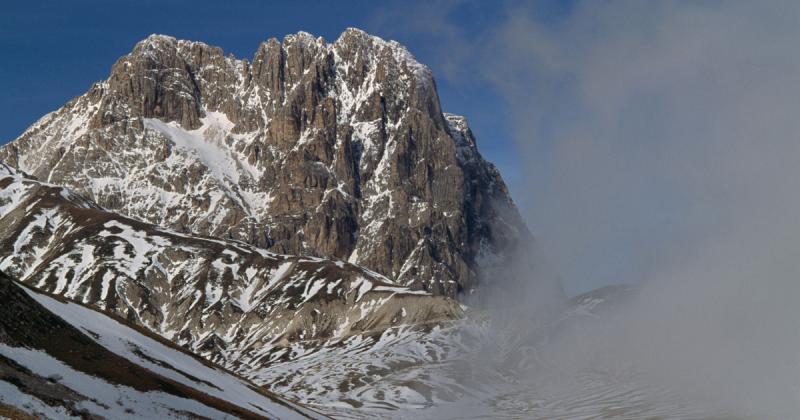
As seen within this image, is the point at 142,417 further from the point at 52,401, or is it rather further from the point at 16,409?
the point at 16,409

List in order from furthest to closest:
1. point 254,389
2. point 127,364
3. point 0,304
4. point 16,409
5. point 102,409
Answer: point 254,389, point 127,364, point 0,304, point 102,409, point 16,409

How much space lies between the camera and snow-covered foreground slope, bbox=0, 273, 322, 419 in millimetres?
77250

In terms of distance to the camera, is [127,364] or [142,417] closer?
[142,417]

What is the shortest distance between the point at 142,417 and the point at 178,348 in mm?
45409

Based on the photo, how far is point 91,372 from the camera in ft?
289

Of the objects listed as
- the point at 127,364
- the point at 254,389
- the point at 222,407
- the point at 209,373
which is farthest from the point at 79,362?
the point at 254,389

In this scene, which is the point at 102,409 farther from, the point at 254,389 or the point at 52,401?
the point at 254,389

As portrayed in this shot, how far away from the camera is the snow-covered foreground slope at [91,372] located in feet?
253

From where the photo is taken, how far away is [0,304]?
86312 millimetres

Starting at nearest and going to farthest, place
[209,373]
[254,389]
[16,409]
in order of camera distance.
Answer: [16,409] < [209,373] < [254,389]

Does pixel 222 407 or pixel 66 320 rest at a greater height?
pixel 66 320

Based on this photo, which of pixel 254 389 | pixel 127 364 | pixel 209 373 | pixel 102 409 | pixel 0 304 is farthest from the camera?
pixel 254 389

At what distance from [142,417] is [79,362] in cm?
965

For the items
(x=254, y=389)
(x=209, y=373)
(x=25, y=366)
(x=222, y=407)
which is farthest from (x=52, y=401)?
(x=254, y=389)
